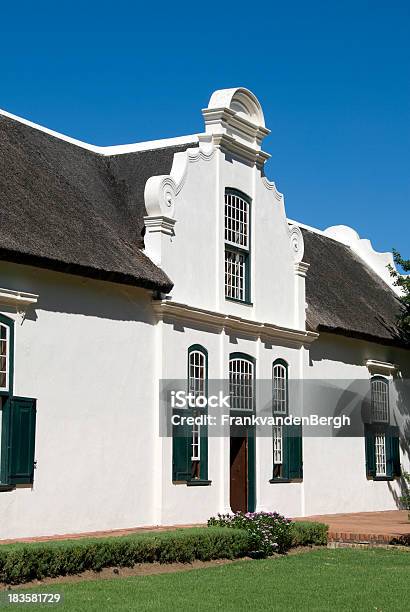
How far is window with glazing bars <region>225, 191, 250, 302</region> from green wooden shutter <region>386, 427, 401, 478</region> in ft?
28.6

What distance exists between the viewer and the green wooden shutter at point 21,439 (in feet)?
54.2

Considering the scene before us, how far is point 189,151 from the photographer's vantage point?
22.0m

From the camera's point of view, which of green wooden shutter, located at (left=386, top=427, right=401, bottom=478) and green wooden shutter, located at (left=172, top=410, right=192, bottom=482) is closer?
green wooden shutter, located at (left=172, top=410, right=192, bottom=482)

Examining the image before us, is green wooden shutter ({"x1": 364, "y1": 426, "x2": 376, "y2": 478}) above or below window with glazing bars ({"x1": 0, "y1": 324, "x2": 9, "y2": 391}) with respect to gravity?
below

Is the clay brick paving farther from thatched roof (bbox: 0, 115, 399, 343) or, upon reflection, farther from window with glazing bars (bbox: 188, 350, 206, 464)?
thatched roof (bbox: 0, 115, 399, 343)

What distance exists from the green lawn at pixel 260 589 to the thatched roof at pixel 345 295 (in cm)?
1086

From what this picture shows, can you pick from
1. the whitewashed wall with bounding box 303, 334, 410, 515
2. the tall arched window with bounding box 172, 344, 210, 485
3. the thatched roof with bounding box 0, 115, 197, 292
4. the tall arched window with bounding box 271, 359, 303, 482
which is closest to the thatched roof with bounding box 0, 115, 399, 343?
the thatched roof with bounding box 0, 115, 197, 292

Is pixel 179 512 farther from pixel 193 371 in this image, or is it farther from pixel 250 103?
pixel 250 103

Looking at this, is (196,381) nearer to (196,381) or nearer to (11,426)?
(196,381)

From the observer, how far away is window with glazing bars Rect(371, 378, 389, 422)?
29562 mm

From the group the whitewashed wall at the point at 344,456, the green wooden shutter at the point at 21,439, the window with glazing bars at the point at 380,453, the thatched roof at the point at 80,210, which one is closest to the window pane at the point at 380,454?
the window with glazing bars at the point at 380,453

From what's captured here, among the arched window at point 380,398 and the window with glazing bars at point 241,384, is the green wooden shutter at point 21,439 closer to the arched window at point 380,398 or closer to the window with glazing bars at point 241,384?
the window with glazing bars at point 241,384

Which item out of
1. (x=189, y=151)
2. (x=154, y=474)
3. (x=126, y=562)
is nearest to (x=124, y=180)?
(x=189, y=151)

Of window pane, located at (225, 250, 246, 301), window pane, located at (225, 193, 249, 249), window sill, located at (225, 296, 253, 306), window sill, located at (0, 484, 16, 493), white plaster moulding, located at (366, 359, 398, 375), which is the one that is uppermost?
window pane, located at (225, 193, 249, 249)
